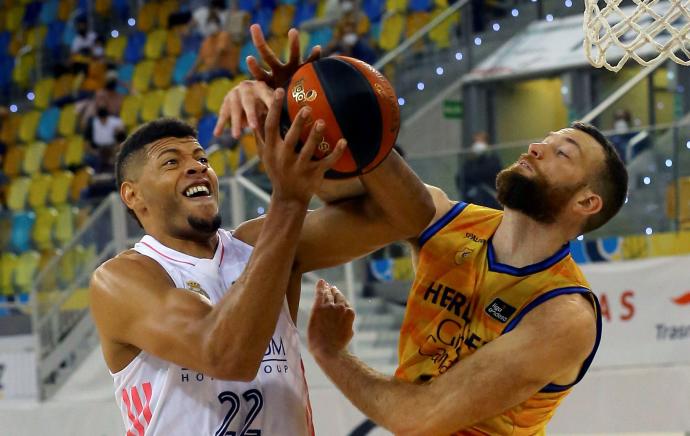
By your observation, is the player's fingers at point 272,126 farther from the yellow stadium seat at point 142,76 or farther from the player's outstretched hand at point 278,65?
the yellow stadium seat at point 142,76

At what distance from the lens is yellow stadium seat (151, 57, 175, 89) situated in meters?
13.6

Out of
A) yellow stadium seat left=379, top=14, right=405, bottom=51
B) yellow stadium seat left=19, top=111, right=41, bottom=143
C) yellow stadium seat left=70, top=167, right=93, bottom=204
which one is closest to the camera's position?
yellow stadium seat left=379, top=14, right=405, bottom=51

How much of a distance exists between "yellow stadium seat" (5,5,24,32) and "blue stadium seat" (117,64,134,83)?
241 centimetres

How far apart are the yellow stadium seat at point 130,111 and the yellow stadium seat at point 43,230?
4.08 m

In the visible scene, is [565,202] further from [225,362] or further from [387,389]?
[225,362]

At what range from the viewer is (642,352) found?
615 centimetres

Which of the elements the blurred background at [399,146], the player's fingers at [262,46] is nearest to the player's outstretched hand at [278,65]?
the player's fingers at [262,46]

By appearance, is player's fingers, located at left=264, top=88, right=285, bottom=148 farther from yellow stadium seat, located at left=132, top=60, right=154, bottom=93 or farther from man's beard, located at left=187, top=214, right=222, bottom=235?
yellow stadium seat, located at left=132, top=60, right=154, bottom=93

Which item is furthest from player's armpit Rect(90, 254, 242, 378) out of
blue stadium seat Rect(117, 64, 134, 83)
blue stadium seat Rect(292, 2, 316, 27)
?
blue stadium seat Rect(117, 64, 134, 83)

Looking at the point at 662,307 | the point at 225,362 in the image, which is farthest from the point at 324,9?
the point at 225,362

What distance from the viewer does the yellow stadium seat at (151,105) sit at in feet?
42.5

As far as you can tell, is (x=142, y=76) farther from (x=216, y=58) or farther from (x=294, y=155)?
(x=294, y=155)

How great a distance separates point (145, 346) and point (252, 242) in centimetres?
64

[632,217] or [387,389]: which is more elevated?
[387,389]
